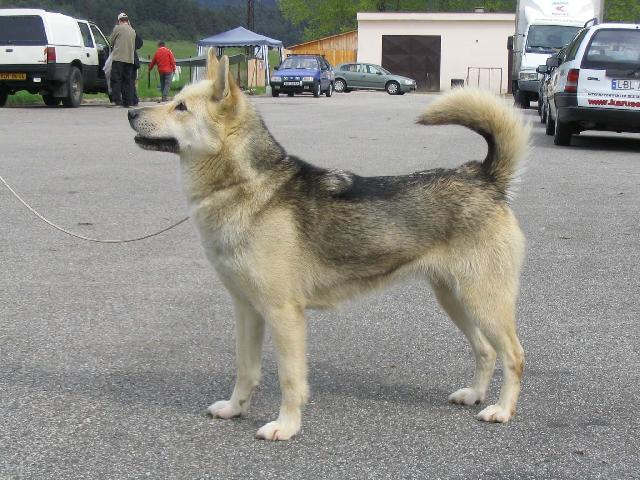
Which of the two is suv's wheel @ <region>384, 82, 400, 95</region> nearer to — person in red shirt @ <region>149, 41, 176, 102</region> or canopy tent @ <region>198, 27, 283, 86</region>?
canopy tent @ <region>198, 27, 283, 86</region>

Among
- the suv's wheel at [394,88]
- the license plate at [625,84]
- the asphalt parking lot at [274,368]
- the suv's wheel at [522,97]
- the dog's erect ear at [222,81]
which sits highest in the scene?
the dog's erect ear at [222,81]

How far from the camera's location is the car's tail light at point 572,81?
565 inches

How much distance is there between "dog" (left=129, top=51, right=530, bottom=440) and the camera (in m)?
3.69

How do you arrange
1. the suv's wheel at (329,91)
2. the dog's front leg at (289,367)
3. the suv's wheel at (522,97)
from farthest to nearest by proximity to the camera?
the suv's wheel at (329,91)
the suv's wheel at (522,97)
the dog's front leg at (289,367)

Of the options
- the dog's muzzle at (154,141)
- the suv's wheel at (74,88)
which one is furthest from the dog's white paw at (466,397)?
the suv's wheel at (74,88)

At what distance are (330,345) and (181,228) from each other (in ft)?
11.8

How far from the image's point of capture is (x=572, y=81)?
14.4m

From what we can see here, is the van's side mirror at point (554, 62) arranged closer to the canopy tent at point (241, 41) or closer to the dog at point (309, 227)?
the dog at point (309, 227)

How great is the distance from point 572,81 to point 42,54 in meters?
13.2

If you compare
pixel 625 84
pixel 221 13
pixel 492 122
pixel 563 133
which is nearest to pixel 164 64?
pixel 563 133

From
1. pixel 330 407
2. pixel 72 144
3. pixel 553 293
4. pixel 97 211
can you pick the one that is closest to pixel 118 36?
pixel 72 144

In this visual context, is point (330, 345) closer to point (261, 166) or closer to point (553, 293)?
point (261, 166)

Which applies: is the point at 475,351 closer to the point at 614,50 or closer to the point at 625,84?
the point at 625,84

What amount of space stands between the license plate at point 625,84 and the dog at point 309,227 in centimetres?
1076
